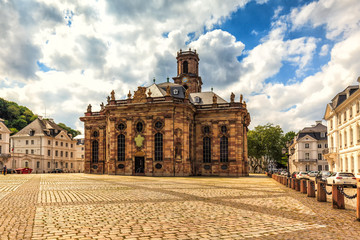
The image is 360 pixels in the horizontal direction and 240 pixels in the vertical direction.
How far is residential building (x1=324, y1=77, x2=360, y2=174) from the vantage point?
37500 mm

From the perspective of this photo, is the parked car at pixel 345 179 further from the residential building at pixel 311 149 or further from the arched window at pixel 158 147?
the residential building at pixel 311 149

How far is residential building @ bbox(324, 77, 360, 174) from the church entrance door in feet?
90.0

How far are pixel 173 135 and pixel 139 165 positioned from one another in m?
6.93

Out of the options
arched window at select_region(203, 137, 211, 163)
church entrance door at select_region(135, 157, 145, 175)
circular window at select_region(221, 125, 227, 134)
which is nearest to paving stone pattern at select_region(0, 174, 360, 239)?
church entrance door at select_region(135, 157, 145, 175)

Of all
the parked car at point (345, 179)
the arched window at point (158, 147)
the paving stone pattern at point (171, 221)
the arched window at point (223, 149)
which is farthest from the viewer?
the arched window at point (223, 149)

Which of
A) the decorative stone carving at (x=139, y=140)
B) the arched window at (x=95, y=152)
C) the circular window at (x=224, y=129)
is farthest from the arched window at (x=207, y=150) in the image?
the arched window at (x=95, y=152)

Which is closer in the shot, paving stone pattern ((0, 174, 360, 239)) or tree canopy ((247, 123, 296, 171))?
paving stone pattern ((0, 174, 360, 239))

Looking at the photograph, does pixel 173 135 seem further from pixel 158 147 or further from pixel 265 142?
pixel 265 142

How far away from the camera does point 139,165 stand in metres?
48.2

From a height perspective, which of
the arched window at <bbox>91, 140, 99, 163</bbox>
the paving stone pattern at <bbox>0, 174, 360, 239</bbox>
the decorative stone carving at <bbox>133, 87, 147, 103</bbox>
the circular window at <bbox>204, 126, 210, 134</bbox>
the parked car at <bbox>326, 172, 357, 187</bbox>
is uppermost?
the decorative stone carving at <bbox>133, 87, 147, 103</bbox>

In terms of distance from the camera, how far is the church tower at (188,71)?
65000 mm

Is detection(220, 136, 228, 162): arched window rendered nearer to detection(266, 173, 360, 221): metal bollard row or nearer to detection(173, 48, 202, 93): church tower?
detection(173, 48, 202, 93): church tower

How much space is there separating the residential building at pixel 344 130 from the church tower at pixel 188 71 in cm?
2504

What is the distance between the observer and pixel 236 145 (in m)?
50.1
